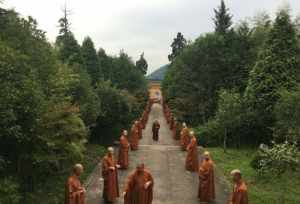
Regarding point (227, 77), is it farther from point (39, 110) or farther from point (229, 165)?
point (39, 110)

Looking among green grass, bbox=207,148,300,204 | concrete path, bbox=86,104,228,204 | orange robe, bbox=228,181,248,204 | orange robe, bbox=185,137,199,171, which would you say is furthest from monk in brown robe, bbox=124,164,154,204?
orange robe, bbox=185,137,199,171

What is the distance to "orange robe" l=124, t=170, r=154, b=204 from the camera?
14.1 metres

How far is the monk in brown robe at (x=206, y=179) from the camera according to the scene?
1609 cm

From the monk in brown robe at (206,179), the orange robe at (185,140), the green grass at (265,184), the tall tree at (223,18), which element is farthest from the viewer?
the tall tree at (223,18)

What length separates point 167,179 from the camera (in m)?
19.8

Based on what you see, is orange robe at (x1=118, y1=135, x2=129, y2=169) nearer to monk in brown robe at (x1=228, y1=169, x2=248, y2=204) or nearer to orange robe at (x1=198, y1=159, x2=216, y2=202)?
orange robe at (x1=198, y1=159, x2=216, y2=202)


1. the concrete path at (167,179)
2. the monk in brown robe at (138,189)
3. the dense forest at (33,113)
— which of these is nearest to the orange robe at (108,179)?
the concrete path at (167,179)

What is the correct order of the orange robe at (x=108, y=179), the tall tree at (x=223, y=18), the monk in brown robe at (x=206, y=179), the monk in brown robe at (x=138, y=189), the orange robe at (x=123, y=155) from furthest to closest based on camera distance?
the tall tree at (x=223, y=18), the orange robe at (x=123, y=155), the monk in brown robe at (x=206, y=179), the orange robe at (x=108, y=179), the monk in brown robe at (x=138, y=189)

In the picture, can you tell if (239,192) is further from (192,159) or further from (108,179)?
(192,159)

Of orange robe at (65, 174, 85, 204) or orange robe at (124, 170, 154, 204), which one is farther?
orange robe at (124, 170, 154, 204)

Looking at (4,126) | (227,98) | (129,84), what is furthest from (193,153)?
(129,84)

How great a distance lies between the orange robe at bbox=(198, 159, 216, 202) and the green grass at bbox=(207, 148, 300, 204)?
4.99ft

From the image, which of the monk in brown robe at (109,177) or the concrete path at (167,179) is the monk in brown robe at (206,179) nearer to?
the concrete path at (167,179)

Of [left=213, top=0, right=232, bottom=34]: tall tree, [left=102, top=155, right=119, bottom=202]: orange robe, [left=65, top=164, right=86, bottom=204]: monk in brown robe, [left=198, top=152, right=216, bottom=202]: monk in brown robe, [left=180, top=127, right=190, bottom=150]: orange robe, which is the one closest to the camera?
[left=65, top=164, right=86, bottom=204]: monk in brown robe
